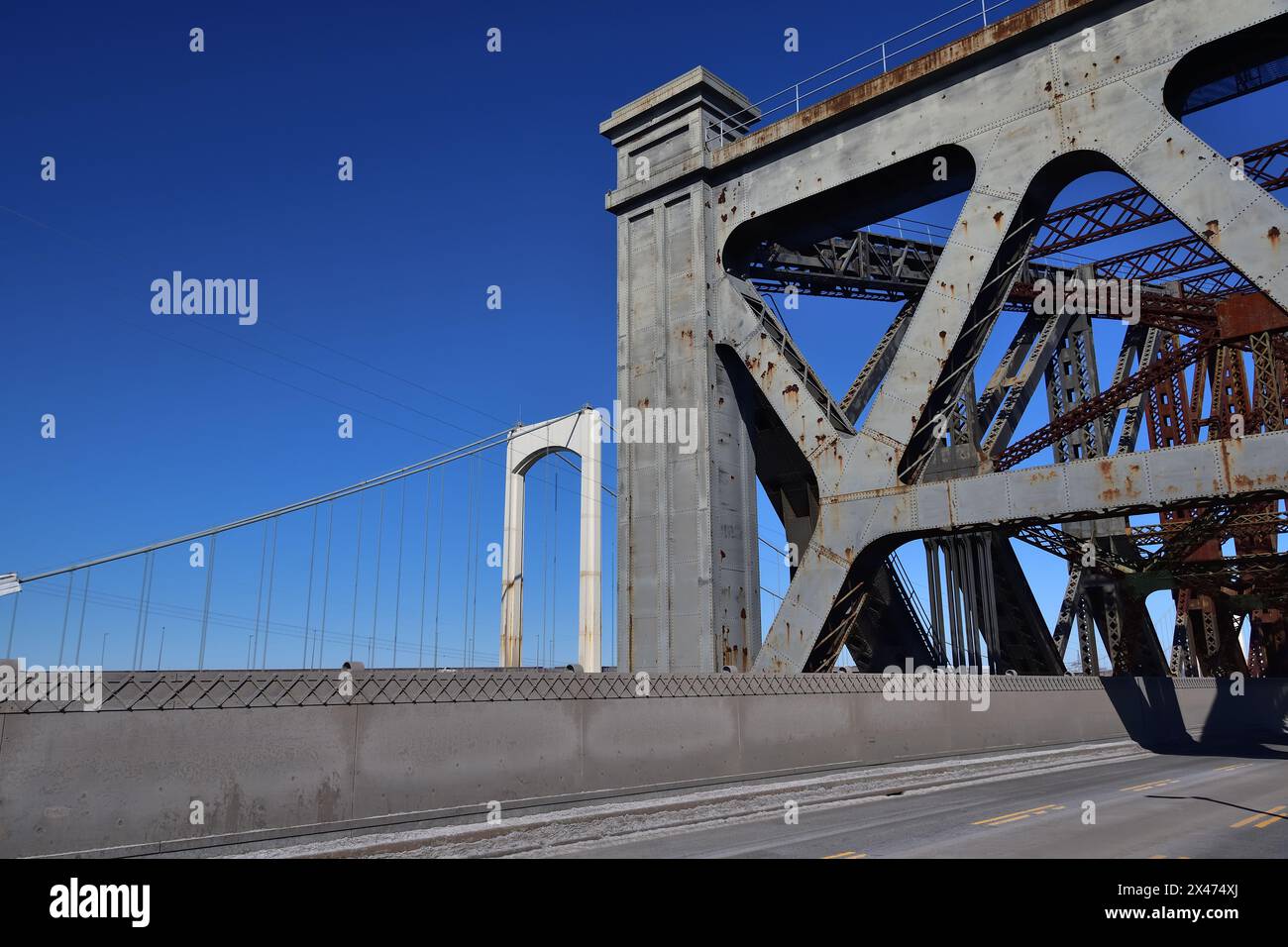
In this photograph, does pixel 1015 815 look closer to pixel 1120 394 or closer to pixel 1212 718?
pixel 1120 394

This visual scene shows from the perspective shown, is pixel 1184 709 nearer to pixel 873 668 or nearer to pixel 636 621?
pixel 873 668

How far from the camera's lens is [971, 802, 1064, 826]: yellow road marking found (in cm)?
1064

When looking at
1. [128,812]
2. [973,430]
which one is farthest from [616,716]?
[973,430]

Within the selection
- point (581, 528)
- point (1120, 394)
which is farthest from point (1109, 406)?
point (581, 528)

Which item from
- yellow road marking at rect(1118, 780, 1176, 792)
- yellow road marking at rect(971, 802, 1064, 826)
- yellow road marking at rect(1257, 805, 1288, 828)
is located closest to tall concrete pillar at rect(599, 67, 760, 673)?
yellow road marking at rect(971, 802, 1064, 826)

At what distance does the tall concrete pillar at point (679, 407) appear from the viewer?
1780 centimetres

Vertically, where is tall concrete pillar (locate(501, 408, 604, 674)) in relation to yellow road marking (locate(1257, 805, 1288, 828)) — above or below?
above

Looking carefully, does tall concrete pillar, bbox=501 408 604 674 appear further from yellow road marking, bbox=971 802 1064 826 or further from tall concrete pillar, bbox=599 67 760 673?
yellow road marking, bbox=971 802 1064 826

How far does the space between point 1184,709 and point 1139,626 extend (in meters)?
5.09

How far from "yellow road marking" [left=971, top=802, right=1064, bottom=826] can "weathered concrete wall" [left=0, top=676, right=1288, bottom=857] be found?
3.75 metres

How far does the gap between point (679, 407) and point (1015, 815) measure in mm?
9980

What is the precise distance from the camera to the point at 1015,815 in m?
11.3

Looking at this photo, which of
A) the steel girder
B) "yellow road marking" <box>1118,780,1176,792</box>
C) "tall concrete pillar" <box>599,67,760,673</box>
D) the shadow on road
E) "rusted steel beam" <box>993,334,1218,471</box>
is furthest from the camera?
the shadow on road

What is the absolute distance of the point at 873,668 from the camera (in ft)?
75.0
